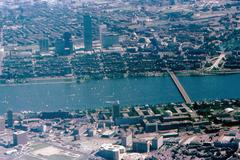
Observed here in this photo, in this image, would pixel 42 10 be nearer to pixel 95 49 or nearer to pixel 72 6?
pixel 72 6

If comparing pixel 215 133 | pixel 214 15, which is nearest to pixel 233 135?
pixel 215 133

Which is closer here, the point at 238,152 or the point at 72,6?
the point at 238,152

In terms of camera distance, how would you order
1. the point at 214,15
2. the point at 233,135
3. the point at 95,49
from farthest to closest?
the point at 214,15
the point at 95,49
the point at 233,135

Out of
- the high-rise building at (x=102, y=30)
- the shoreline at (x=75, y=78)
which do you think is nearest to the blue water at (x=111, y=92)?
the shoreline at (x=75, y=78)

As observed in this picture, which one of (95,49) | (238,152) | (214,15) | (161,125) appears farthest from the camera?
(214,15)

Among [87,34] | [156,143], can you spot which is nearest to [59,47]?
[87,34]

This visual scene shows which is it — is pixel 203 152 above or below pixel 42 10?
below
